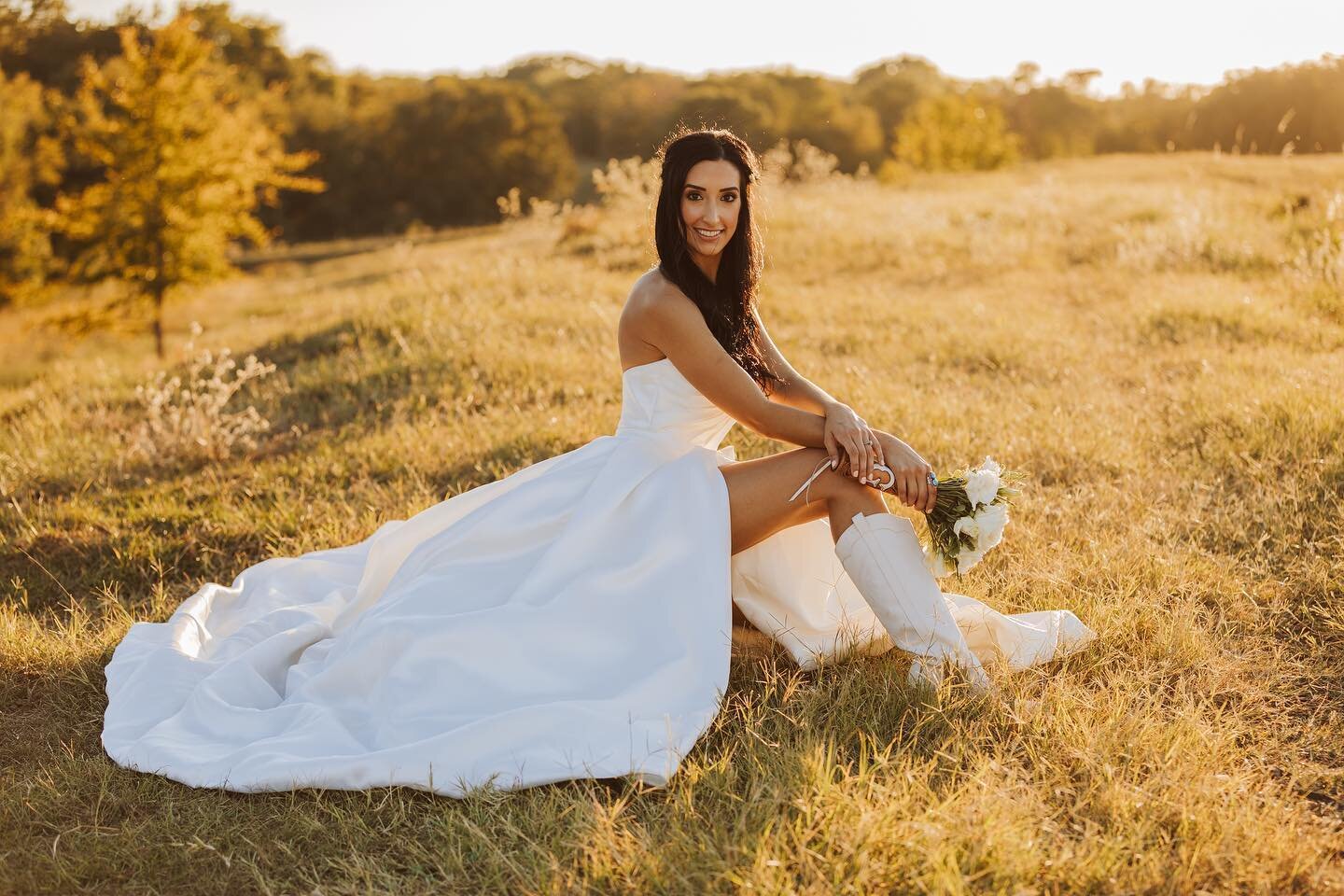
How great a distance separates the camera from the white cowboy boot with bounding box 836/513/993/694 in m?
3.16

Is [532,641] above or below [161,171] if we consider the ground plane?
below

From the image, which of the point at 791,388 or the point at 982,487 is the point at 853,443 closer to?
the point at 982,487

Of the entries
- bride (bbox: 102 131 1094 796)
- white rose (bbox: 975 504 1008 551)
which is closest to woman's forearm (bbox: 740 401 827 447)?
bride (bbox: 102 131 1094 796)

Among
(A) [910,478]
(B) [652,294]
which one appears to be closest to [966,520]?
(A) [910,478]

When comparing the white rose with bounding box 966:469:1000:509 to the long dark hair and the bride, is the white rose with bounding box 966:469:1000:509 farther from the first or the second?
the long dark hair

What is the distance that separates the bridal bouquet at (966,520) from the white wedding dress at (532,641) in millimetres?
268

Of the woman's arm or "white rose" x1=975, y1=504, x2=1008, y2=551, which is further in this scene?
the woman's arm

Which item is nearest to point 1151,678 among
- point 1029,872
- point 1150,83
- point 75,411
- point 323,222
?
point 1029,872

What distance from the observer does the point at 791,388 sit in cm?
400

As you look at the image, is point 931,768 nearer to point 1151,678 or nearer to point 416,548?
point 1151,678

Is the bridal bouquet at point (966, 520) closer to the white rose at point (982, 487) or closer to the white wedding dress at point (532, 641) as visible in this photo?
the white rose at point (982, 487)

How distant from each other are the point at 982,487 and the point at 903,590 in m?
0.43

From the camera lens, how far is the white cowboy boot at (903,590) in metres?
3.16

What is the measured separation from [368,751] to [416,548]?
0.85 m
